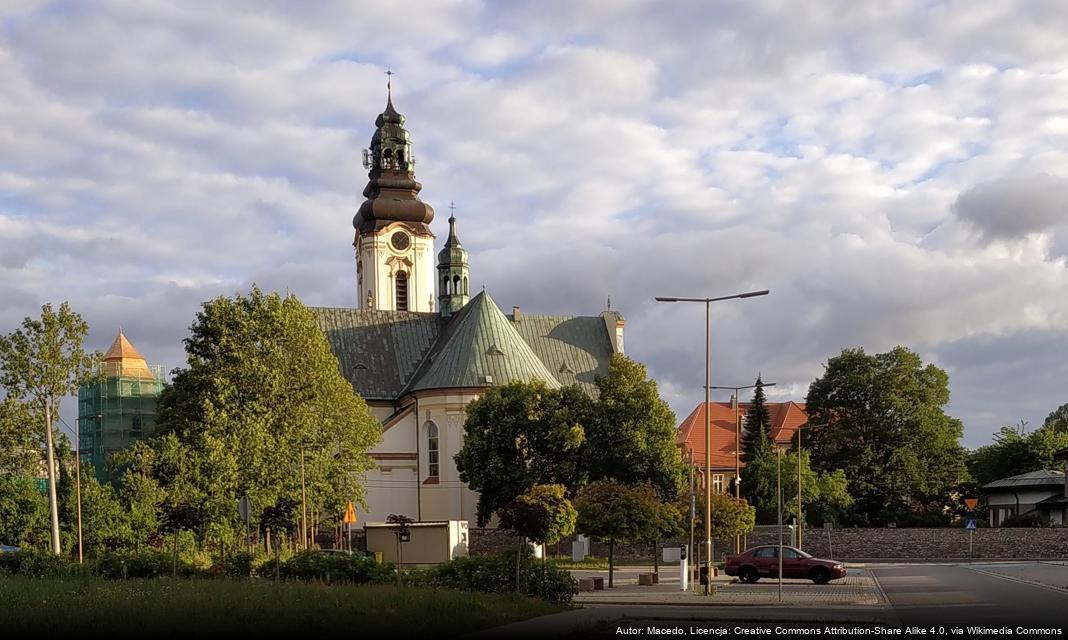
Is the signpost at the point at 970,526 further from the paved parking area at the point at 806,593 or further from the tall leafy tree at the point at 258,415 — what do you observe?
the tall leafy tree at the point at 258,415

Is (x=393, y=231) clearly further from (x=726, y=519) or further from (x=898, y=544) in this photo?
(x=726, y=519)

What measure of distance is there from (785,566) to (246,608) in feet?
81.7

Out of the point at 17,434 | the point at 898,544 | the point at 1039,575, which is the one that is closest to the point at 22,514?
the point at 17,434

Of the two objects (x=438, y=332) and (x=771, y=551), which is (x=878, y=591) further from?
(x=438, y=332)

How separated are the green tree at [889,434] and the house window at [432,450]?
25.0m

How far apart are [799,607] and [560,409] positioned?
3836 centimetres

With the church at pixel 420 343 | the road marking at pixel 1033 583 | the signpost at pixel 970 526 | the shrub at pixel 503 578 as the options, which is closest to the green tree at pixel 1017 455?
the signpost at pixel 970 526

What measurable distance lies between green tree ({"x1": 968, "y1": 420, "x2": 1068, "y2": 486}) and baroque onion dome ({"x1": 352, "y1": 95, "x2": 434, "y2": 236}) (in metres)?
47.0

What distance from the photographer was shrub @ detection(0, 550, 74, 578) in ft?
109

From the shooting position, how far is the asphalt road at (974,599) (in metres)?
25.2

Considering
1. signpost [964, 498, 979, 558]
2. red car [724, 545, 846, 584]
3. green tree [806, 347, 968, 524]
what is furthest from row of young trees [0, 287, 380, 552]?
green tree [806, 347, 968, 524]

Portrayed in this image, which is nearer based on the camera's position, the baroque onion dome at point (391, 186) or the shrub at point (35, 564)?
the shrub at point (35, 564)

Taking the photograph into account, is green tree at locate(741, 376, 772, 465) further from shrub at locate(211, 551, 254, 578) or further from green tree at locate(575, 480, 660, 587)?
shrub at locate(211, 551, 254, 578)

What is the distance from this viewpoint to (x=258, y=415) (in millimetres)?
55125
